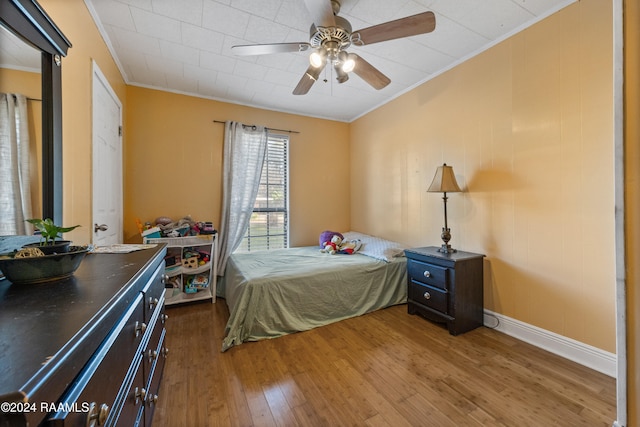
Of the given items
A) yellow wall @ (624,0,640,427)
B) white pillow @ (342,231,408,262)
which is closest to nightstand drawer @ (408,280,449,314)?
white pillow @ (342,231,408,262)

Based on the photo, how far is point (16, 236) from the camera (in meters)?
0.98

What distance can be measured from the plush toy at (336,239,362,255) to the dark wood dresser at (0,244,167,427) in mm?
2406

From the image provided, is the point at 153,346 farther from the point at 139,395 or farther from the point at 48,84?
the point at 48,84

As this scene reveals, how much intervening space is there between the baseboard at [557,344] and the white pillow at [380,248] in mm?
1004

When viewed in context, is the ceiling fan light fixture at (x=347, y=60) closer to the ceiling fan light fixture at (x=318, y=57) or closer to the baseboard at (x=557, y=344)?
the ceiling fan light fixture at (x=318, y=57)

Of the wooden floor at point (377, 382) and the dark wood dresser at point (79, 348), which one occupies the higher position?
the dark wood dresser at point (79, 348)

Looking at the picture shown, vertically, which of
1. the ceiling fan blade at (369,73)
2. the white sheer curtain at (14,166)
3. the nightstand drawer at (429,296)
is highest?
the ceiling fan blade at (369,73)

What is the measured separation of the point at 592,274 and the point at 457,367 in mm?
1135

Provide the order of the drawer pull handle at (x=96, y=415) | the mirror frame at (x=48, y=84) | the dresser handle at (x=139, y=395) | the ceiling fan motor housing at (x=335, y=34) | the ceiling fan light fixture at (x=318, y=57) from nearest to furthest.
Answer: the drawer pull handle at (x=96, y=415) < the dresser handle at (x=139, y=395) < the mirror frame at (x=48, y=84) < the ceiling fan motor housing at (x=335, y=34) < the ceiling fan light fixture at (x=318, y=57)

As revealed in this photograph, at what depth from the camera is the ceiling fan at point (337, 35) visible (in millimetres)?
1531

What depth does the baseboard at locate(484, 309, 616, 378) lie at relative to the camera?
1.70 meters

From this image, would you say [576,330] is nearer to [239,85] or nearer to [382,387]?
[382,387]

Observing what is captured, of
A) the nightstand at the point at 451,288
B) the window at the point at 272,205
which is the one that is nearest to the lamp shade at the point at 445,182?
the nightstand at the point at 451,288

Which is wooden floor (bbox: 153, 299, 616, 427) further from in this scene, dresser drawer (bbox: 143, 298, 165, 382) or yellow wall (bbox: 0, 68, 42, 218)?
yellow wall (bbox: 0, 68, 42, 218)
